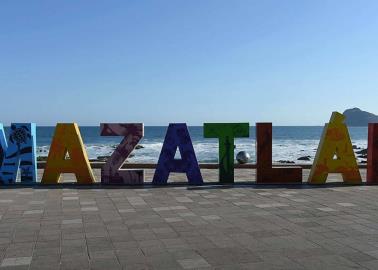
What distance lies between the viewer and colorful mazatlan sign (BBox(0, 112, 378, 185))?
14.1 meters

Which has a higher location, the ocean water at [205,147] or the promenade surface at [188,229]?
the promenade surface at [188,229]

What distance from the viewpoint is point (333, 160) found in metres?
14.3

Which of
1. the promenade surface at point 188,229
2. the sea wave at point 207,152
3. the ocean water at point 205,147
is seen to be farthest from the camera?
the ocean water at point 205,147

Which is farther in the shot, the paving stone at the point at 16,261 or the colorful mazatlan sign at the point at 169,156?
the colorful mazatlan sign at the point at 169,156

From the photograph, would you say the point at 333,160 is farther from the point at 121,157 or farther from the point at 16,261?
the point at 16,261

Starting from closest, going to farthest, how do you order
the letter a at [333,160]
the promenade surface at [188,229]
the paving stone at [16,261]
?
the paving stone at [16,261]
the promenade surface at [188,229]
the letter a at [333,160]

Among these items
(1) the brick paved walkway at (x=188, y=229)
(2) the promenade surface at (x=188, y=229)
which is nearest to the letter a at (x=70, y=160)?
(2) the promenade surface at (x=188, y=229)

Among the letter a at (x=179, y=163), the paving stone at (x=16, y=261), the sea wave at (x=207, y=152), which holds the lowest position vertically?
Result: the sea wave at (x=207, y=152)

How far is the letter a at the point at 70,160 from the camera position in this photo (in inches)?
552

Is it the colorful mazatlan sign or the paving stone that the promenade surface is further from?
the colorful mazatlan sign

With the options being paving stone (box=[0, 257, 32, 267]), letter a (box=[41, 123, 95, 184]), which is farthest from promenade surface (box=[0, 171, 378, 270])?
letter a (box=[41, 123, 95, 184])

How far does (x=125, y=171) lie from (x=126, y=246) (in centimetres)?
727

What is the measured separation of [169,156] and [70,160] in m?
2.95

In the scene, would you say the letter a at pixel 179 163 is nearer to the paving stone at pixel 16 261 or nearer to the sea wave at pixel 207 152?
the paving stone at pixel 16 261
